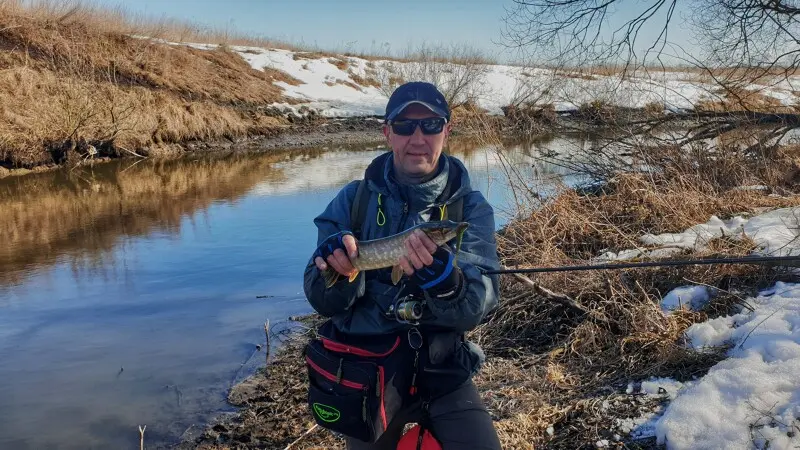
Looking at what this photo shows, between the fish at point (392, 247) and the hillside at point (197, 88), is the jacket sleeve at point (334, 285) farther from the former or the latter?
the hillside at point (197, 88)

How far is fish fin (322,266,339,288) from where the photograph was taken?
2.74m

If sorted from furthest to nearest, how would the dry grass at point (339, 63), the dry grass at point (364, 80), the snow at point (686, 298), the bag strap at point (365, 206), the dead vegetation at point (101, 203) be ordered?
1. the dry grass at point (339, 63)
2. the dry grass at point (364, 80)
3. the dead vegetation at point (101, 203)
4. the snow at point (686, 298)
5. the bag strap at point (365, 206)

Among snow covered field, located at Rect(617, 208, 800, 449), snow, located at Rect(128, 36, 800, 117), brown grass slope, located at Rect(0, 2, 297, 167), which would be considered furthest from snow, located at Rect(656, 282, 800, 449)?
brown grass slope, located at Rect(0, 2, 297, 167)

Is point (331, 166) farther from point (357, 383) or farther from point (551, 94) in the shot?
point (357, 383)

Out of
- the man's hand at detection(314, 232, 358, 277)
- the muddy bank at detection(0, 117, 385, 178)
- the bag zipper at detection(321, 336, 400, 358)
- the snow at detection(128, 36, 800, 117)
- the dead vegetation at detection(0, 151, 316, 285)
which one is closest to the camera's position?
the man's hand at detection(314, 232, 358, 277)

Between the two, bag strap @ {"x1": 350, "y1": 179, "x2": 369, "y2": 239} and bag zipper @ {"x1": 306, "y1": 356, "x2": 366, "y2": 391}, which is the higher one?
bag strap @ {"x1": 350, "y1": 179, "x2": 369, "y2": 239}

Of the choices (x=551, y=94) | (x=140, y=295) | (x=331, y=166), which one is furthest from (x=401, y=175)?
(x=331, y=166)

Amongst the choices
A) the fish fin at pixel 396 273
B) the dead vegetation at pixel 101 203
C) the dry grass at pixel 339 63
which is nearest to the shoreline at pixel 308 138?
the dead vegetation at pixel 101 203

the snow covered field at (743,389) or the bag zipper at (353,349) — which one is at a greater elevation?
the bag zipper at (353,349)

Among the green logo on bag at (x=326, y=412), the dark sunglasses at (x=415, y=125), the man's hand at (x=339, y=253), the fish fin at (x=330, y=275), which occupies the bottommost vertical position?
the green logo on bag at (x=326, y=412)

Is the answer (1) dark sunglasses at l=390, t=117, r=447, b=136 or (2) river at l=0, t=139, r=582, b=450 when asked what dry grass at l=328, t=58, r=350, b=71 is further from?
(1) dark sunglasses at l=390, t=117, r=447, b=136

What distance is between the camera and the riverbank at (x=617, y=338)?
368 centimetres

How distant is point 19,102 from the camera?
17531mm

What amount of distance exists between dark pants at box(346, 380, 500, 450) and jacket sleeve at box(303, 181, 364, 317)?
589 mm
